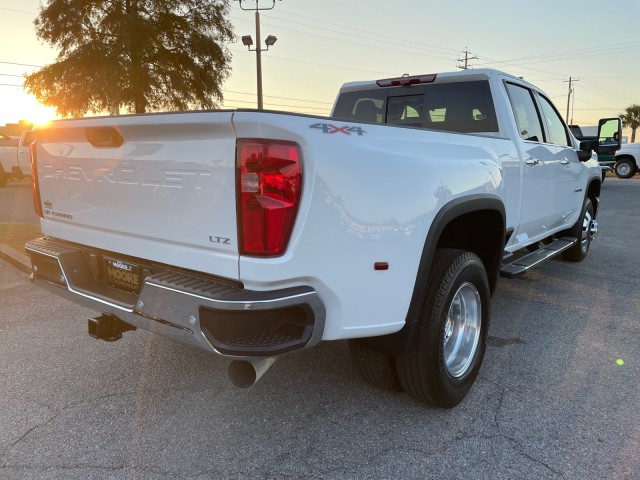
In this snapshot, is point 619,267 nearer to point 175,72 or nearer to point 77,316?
point 77,316

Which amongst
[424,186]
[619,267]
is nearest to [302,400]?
[424,186]

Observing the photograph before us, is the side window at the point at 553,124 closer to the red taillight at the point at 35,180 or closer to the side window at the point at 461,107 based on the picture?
the side window at the point at 461,107

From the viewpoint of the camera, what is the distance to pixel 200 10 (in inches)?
1091

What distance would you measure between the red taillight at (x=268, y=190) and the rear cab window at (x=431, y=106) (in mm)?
1908

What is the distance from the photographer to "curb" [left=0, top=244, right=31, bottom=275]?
5.95m

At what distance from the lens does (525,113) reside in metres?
4.41

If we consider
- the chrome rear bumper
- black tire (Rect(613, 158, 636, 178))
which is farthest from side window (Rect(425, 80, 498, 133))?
black tire (Rect(613, 158, 636, 178))

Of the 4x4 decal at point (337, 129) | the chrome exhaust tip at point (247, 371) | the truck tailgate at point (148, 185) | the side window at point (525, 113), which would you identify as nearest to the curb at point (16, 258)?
the truck tailgate at point (148, 185)

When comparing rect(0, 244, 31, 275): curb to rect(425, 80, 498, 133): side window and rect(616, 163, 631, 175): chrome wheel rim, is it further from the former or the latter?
rect(616, 163, 631, 175): chrome wheel rim

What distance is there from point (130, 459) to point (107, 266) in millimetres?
1000

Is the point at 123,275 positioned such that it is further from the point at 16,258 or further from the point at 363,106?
the point at 16,258

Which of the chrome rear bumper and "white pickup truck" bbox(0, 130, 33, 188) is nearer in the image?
the chrome rear bumper

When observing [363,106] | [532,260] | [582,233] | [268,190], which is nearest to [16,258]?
[363,106]

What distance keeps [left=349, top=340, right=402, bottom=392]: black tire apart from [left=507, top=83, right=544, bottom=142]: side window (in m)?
2.30
